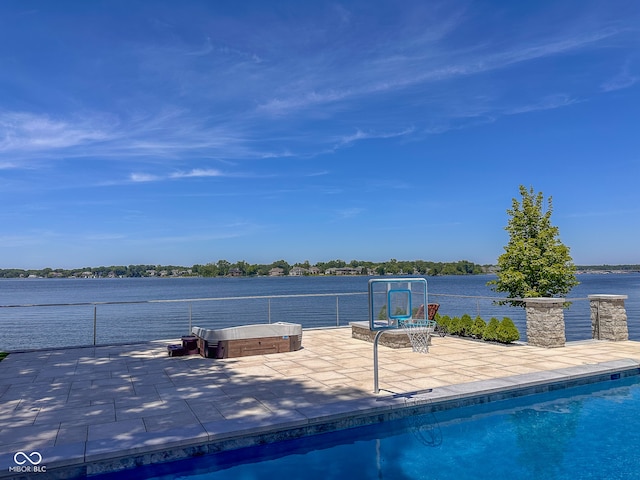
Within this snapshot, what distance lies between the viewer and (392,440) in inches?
190

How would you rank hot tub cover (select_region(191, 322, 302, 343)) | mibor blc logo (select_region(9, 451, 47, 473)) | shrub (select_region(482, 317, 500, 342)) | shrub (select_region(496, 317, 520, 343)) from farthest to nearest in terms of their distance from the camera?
shrub (select_region(482, 317, 500, 342))
shrub (select_region(496, 317, 520, 343))
hot tub cover (select_region(191, 322, 302, 343))
mibor blc logo (select_region(9, 451, 47, 473))

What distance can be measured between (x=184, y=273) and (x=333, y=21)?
111 metres

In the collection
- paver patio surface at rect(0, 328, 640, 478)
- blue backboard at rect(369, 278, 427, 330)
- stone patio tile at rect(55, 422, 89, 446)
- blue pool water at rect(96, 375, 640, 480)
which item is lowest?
blue pool water at rect(96, 375, 640, 480)

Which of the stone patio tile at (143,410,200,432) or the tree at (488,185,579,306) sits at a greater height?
the tree at (488,185,579,306)

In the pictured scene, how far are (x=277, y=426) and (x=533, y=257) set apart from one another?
1161 cm

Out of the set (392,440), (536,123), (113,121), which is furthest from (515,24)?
(113,121)

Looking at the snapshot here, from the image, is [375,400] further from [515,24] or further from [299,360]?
[515,24]

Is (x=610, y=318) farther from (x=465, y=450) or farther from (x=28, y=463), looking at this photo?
(x=28, y=463)

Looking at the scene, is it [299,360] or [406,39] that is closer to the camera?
[299,360]

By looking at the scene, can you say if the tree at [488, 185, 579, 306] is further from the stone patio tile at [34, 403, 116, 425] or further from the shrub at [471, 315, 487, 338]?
the stone patio tile at [34, 403, 116, 425]

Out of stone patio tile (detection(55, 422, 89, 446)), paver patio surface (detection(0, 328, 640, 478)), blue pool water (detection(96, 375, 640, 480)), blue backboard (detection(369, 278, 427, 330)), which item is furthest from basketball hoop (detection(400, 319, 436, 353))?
stone patio tile (detection(55, 422, 89, 446))

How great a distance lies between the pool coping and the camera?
378 cm

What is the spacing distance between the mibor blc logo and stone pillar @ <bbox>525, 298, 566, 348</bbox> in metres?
8.89

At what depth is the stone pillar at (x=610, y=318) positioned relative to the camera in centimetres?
978
